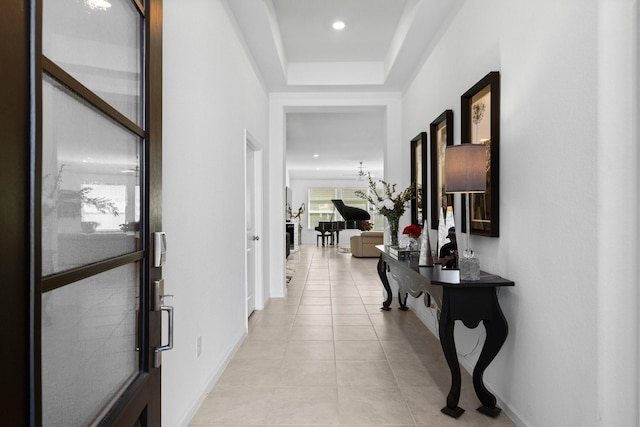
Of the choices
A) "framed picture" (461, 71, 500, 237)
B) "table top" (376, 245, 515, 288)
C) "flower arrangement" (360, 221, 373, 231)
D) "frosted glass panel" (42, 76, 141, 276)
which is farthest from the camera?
"flower arrangement" (360, 221, 373, 231)

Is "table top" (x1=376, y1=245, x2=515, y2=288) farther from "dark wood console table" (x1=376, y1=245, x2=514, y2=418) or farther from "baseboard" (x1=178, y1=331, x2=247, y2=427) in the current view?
"baseboard" (x1=178, y1=331, x2=247, y2=427)

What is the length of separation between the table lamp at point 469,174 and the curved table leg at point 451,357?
10.3 inches

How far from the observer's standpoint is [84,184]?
0.97m

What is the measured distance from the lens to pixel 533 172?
6.79ft

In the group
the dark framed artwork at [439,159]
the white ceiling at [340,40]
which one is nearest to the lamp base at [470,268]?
the dark framed artwork at [439,159]

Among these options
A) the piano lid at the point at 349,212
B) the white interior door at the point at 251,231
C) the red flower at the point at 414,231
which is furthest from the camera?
the piano lid at the point at 349,212

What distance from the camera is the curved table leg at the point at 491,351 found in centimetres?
225

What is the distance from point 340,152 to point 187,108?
365 inches

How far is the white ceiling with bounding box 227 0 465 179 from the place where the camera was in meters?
3.47

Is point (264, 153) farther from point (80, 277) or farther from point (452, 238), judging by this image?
point (80, 277)

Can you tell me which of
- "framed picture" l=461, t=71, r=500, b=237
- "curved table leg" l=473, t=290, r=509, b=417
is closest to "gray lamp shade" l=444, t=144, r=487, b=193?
"framed picture" l=461, t=71, r=500, b=237

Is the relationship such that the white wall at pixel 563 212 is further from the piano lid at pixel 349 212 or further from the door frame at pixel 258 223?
the piano lid at pixel 349 212

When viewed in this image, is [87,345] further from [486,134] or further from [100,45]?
[486,134]

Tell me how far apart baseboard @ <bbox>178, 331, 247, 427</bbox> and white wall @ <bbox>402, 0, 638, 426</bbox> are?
1813 mm
